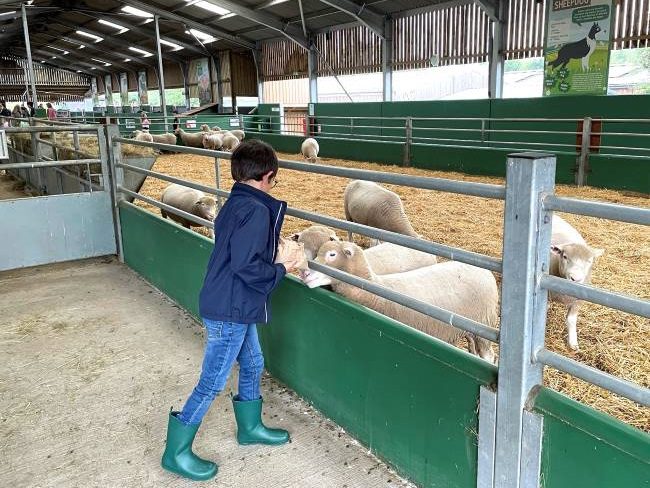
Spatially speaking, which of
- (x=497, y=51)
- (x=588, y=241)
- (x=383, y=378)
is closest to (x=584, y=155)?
(x=588, y=241)

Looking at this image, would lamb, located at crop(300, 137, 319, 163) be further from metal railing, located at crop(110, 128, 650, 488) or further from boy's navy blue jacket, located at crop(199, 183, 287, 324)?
metal railing, located at crop(110, 128, 650, 488)

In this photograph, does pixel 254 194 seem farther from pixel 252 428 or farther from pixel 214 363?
pixel 252 428

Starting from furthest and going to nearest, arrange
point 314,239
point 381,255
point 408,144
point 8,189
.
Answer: point 408,144
point 8,189
point 381,255
point 314,239

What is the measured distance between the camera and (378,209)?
5.73 meters

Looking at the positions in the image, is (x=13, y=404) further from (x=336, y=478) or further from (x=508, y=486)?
(x=508, y=486)

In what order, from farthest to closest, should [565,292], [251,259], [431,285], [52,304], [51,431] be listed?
[52,304]
[431,285]
[51,431]
[251,259]
[565,292]

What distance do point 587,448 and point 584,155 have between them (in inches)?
353

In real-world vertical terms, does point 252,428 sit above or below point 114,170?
below

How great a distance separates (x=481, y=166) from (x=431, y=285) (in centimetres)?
879

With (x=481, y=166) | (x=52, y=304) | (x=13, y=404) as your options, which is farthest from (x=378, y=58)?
(x=13, y=404)

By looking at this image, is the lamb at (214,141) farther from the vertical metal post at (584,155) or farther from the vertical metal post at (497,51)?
the vertical metal post at (584,155)

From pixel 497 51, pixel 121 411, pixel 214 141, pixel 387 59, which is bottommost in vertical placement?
pixel 121 411

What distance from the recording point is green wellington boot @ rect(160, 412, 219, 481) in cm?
243

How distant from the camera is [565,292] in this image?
159 cm
